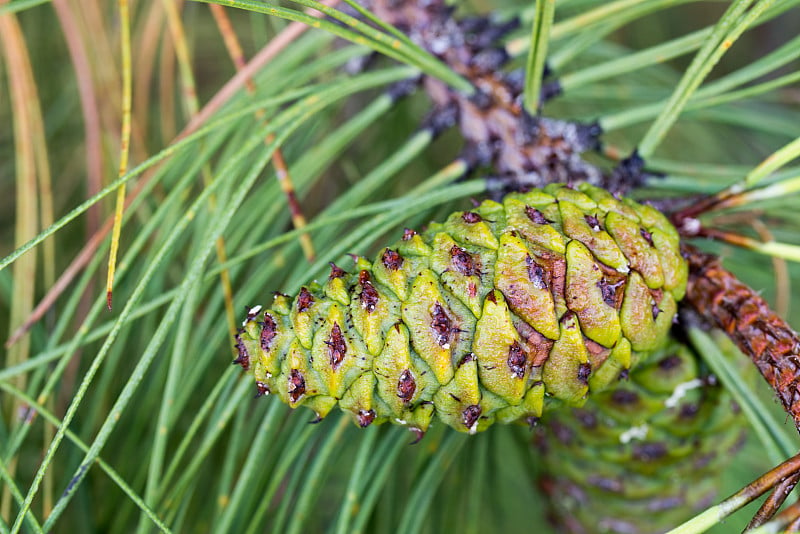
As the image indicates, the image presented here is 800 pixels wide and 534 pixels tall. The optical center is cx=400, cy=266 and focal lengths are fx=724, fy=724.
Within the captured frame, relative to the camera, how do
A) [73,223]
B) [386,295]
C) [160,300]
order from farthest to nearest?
[73,223], [160,300], [386,295]

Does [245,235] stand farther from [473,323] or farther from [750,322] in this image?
[750,322]

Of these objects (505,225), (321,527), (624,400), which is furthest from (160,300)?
(321,527)

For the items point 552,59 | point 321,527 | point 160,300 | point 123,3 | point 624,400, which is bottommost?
point 321,527

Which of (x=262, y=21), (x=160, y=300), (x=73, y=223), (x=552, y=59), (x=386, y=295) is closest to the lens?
(x=386, y=295)

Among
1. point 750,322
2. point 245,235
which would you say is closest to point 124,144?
point 245,235

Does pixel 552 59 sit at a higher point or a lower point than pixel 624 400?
higher

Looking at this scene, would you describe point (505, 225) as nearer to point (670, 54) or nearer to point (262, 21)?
point (670, 54)

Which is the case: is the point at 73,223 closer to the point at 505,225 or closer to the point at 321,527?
the point at 321,527

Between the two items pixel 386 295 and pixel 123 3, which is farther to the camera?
pixel 123 3
